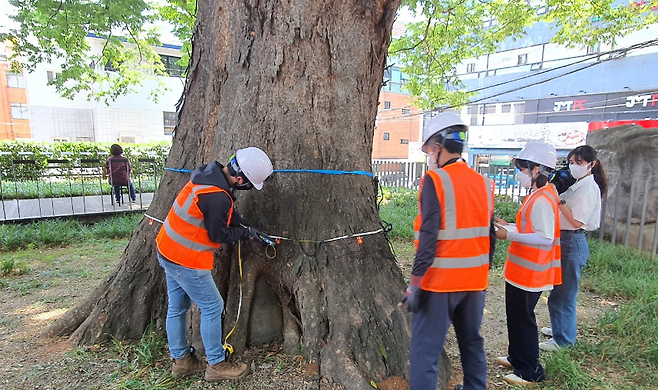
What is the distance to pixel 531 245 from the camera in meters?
2.67

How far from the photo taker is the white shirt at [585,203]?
10.1 feet

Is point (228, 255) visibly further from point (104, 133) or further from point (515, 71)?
point (515, 71)

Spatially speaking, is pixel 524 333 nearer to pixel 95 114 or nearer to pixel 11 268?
pixel 11 268

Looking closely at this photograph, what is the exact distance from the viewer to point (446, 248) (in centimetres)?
210

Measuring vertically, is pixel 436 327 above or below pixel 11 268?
above

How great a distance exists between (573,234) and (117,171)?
30.6ft

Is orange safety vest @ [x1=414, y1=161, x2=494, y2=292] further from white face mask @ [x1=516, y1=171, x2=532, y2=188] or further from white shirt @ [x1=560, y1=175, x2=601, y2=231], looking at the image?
white shirt @ [x1=560, y1=175, x2=601, y2=231]

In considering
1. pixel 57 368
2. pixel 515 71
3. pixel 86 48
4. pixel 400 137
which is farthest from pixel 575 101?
pixel 57 368

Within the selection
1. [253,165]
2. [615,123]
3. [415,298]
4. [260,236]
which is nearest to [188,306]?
[260,236]

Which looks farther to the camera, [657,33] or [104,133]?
[104,133]

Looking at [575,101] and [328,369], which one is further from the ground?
[575,101]

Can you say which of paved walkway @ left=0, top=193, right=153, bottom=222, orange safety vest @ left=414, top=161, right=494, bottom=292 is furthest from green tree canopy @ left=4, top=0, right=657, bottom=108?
orange safety vest @ left=414, top=161, right=494, bottom=292

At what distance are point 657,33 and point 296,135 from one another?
26708 mm

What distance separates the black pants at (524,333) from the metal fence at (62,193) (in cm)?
837
